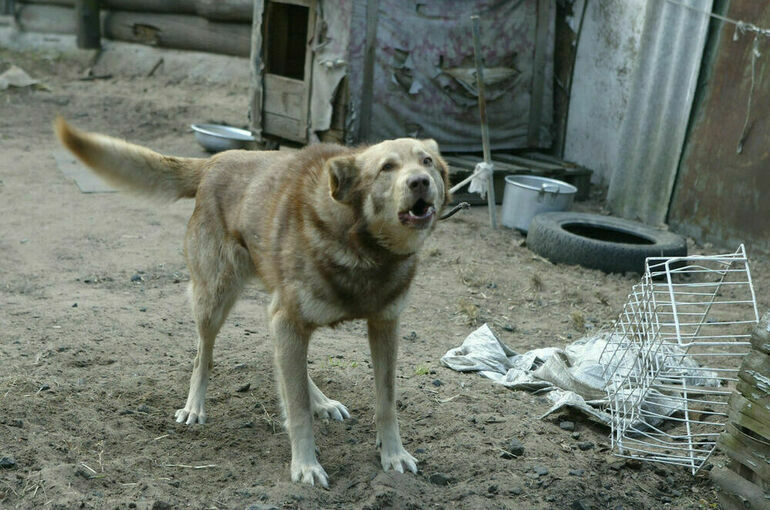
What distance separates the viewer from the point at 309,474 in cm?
342

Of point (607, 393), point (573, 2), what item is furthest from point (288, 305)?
point (573, 2)

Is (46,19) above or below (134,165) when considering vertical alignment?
below

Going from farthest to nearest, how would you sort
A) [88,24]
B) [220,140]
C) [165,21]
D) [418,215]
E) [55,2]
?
[55,2] → [88,24] → [165,21] → [220,140] → [418,215]

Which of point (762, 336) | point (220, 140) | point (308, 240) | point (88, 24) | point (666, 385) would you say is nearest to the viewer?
point (762, 336)

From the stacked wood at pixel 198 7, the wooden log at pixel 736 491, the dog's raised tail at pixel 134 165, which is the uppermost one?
the stacked wood at pixel 198 7

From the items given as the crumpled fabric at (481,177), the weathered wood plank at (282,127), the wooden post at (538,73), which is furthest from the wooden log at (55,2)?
the crumpled fabric at (481,177)

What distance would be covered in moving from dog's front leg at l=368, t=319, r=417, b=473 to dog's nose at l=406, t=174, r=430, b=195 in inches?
Result: 26.5

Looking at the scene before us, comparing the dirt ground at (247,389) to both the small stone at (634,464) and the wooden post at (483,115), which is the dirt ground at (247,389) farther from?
the wooden post at (483,115)

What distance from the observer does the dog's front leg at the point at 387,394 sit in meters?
3.58

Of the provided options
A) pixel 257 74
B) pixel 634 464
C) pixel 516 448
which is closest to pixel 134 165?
pixel 516 448

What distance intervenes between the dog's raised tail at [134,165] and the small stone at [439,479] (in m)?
1.89

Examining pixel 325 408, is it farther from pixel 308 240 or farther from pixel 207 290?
pixel 308 240

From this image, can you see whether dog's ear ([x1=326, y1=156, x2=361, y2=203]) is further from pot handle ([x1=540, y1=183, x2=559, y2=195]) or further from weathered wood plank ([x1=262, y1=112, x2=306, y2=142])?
weathered wood plank ([x1=262, y1=112, x2=306, y2=142])

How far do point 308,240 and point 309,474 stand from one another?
3.22ft
